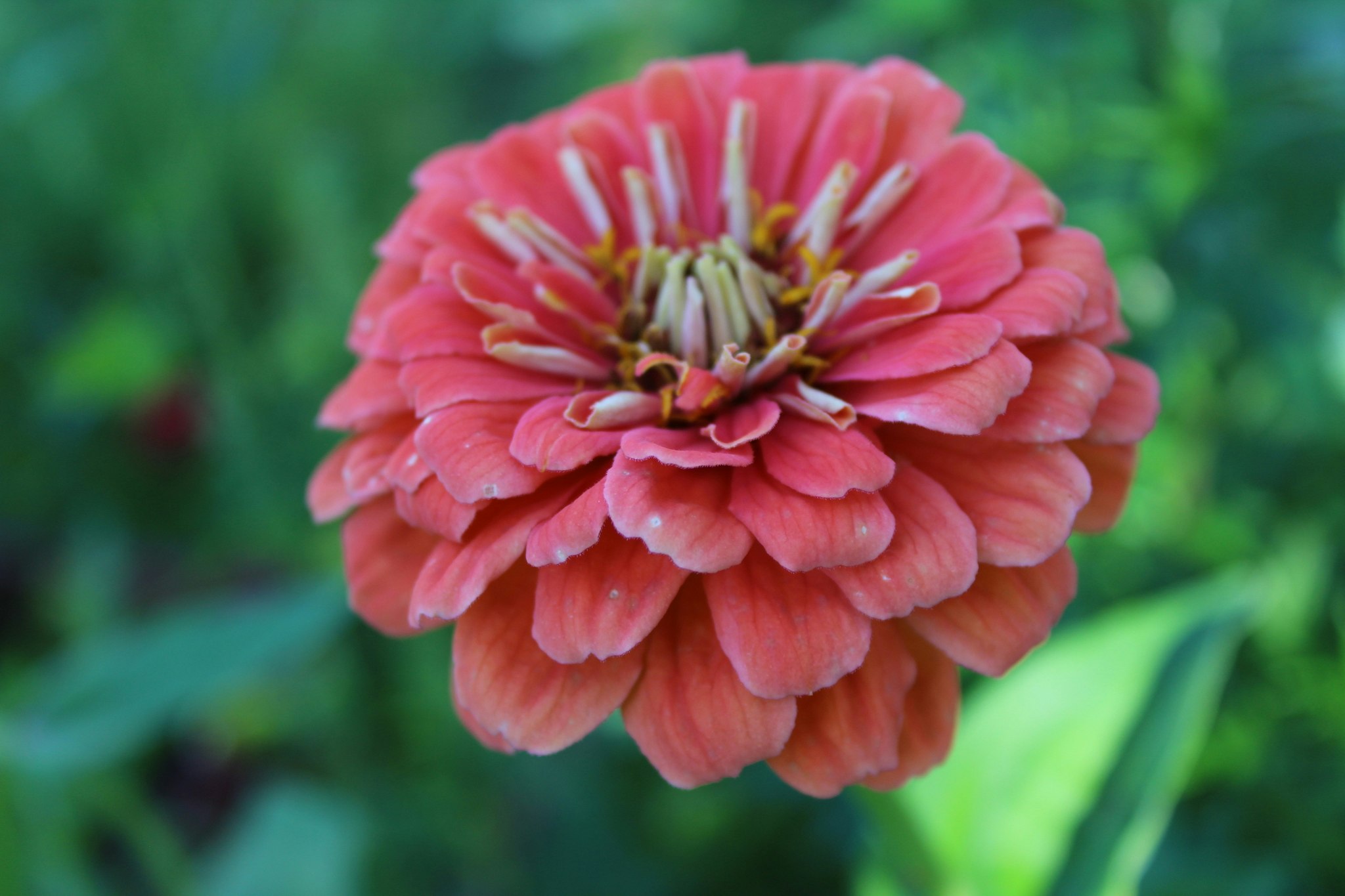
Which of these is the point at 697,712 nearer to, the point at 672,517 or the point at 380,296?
the point at 672,517

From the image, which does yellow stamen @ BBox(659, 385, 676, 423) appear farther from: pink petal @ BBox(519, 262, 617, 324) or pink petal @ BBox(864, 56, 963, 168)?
pink petal @ BBox(864, 56, 963, 168)

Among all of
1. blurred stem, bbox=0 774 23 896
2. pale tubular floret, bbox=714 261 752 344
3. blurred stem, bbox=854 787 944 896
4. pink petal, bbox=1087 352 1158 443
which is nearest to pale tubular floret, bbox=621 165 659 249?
pale tubular floret, bbox=714 261 752 344

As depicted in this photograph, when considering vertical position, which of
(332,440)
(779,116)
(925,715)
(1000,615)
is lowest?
(332,440)

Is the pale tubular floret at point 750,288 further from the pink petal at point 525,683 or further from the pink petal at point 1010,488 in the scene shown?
the pink petal at point 525,683

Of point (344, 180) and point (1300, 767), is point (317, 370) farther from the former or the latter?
point (1300, 767)

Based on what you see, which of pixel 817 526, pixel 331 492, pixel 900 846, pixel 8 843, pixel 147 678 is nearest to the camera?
pixel 817 526

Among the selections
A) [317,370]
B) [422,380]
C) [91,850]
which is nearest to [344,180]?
[317,370]

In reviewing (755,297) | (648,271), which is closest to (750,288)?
(755,297)
